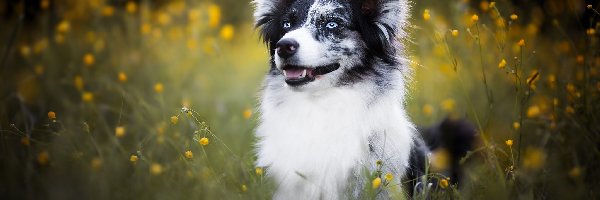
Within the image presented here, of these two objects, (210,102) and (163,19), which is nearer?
(210,102)

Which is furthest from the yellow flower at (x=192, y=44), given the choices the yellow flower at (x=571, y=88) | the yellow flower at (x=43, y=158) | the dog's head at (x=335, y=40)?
the yellow flower at (x=571, y=88)

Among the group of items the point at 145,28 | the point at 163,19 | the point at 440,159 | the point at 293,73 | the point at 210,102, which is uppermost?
the point at 293,73

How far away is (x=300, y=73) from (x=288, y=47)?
0.20m

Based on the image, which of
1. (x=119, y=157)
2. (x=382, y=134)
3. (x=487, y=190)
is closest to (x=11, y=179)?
(x=119, y=157)

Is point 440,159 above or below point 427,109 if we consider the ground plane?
above

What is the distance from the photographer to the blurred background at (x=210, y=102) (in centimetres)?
304

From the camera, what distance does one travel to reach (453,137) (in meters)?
4.04

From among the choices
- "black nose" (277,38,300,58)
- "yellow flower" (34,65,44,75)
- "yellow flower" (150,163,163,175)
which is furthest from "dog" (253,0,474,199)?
"yellow flower" (34,65,44,75)

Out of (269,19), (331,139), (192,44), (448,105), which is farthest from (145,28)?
(331,139)

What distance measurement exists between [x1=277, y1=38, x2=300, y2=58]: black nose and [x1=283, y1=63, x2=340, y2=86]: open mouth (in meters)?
0.13

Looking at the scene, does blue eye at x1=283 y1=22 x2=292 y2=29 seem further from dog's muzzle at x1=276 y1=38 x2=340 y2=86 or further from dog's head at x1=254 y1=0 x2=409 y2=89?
dog's muzzle at x1=276 y1=38 x2=340 y2=86

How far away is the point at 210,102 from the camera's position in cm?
606

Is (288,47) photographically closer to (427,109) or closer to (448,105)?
(427,109)

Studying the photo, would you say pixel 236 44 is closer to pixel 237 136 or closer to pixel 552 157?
pixel 237 136
